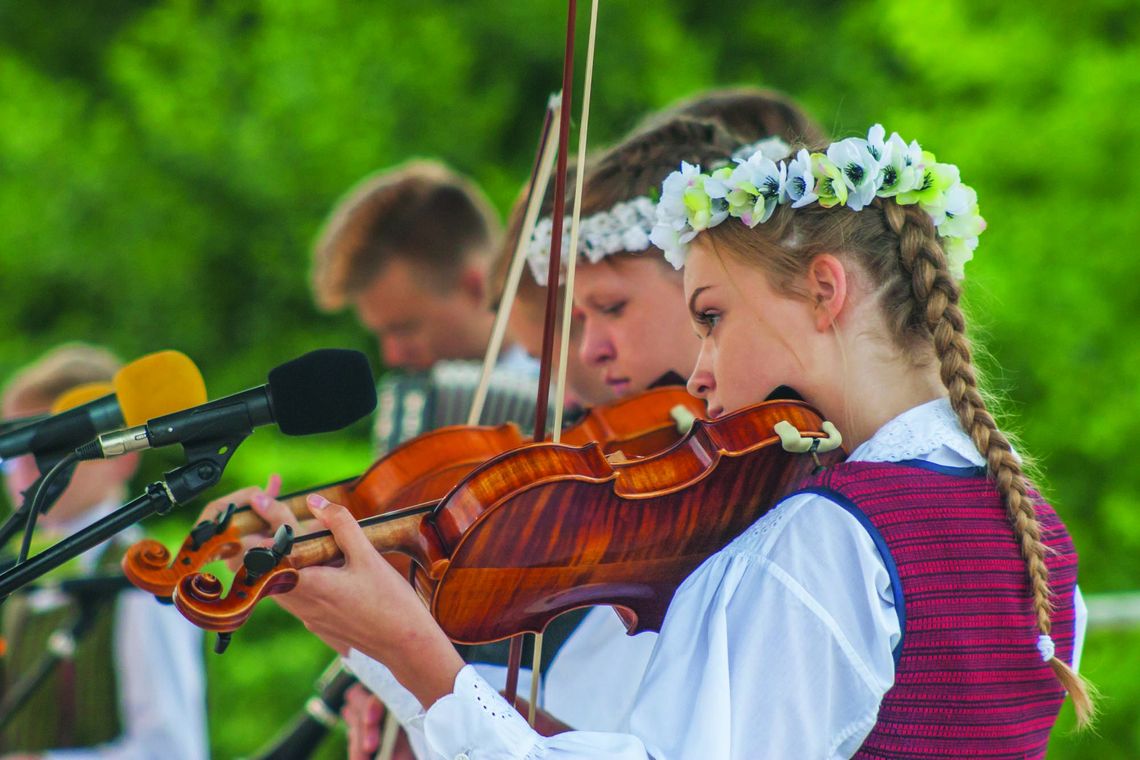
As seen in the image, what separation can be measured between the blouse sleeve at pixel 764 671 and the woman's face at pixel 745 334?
0.22m

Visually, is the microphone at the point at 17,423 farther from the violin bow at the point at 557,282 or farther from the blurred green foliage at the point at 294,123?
the blurred green foliage at the point at 294,123

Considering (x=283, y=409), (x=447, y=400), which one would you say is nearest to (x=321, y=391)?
(x=283, y=409)

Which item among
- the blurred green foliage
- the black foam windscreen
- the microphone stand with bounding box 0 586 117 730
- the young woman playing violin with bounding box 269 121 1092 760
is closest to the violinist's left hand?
the young woman playing violin with bounding box 269 121 1092 760

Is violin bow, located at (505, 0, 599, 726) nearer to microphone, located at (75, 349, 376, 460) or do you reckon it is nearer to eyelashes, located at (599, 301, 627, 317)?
microphone, located at (75, 349, 376, 460)

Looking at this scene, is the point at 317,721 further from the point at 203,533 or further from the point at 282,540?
the point at 282,540

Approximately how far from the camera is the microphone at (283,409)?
4.71 ft

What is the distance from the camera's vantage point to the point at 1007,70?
5.96 m

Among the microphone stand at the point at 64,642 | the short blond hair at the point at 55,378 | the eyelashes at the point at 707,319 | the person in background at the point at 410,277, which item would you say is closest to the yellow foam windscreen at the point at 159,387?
the eyelashes at the point at 707,319

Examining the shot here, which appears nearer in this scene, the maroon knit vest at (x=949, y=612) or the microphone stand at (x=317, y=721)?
the maroon knit vest at (x=949, y=612)

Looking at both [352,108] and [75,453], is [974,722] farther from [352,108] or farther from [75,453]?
[352,108]

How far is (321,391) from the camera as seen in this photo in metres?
1.55

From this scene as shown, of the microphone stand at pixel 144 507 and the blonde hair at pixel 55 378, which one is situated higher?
the blonde hair at pixel 55 378

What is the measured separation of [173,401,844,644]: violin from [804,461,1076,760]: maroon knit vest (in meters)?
0.13

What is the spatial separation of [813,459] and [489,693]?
0.52 m
